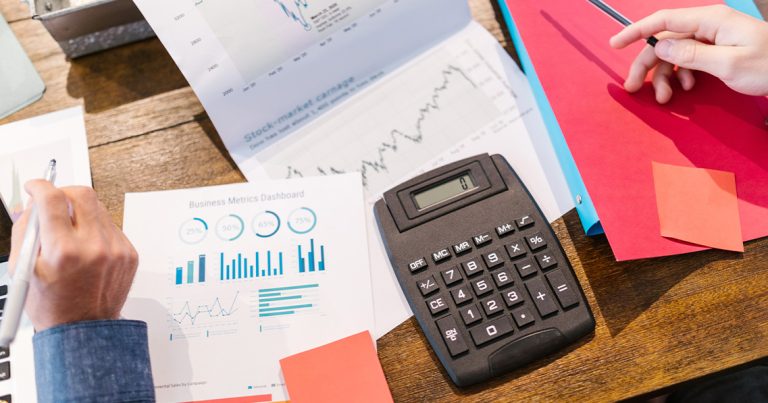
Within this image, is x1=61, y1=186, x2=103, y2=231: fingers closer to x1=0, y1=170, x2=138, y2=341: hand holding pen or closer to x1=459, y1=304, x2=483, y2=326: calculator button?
x1=0, y1=170, x2=138, y2=341: hand holding pen

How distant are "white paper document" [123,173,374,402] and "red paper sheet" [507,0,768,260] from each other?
250 millimetres

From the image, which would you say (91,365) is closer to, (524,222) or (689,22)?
(524,222)

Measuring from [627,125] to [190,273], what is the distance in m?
0.49

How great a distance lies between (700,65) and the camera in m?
0.65

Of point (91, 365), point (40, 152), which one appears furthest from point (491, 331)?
point (40, 152)

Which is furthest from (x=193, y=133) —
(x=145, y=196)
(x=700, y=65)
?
(x=700, y=65)

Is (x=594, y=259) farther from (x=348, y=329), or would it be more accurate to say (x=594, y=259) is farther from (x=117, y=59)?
(x=117, y=59)

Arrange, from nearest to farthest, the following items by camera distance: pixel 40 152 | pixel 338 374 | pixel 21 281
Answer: pixel 21 281 → pixel 338 374 → pixel 40 152

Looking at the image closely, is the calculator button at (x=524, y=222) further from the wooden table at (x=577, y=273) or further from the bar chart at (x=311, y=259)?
the bar chart at (x=311, y=259)

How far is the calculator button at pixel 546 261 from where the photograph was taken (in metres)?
0.61

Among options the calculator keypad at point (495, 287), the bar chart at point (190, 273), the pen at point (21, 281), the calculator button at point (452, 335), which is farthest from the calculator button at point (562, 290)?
the pen at point (21, 281)

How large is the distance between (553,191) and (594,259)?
86mm

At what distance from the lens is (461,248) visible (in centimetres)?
62

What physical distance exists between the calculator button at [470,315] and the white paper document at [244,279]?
9cm
